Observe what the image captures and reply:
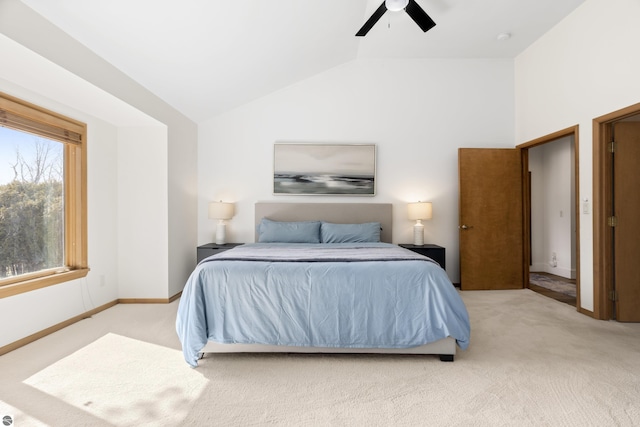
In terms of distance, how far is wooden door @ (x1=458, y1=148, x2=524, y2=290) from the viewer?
4.19 metres

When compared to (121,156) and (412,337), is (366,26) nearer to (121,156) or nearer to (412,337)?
(412,337)

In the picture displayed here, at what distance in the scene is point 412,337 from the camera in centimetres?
214

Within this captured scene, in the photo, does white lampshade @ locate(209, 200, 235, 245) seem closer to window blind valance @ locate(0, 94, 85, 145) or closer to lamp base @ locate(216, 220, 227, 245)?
→ lamp base @ locate(216, 220, 227, 245)

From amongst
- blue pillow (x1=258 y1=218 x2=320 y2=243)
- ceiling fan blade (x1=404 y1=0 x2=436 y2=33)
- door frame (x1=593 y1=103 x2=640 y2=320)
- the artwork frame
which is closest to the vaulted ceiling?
ceiling fan blade (x1=404 y1=0 x2=436 y2=33)

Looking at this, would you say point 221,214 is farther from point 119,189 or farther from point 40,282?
point 40,282

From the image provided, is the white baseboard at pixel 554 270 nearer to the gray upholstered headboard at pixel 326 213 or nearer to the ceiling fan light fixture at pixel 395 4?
the gray upholstered headboard at pixel 326 213

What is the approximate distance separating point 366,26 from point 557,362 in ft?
10.3

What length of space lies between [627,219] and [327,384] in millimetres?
3329

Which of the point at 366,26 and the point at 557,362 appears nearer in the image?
the point at 557,362

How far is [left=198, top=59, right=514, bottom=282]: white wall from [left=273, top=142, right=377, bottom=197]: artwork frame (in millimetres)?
110

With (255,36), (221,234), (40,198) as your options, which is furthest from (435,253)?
(40,198)

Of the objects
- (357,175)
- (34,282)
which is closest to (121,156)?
(34,282)

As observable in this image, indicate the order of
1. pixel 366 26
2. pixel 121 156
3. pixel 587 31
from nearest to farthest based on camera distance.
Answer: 1. pixel 366 26
2. pixel 587 31
3. pixel 121 156

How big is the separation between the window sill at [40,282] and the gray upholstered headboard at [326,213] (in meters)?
2.03
